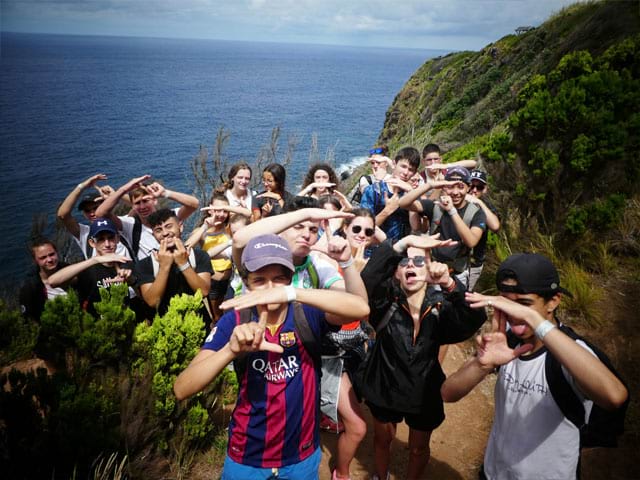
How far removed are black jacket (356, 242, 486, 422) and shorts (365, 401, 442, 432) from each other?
0.04m

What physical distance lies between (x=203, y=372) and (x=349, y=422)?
6.10 ft

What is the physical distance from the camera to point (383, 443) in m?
3.68

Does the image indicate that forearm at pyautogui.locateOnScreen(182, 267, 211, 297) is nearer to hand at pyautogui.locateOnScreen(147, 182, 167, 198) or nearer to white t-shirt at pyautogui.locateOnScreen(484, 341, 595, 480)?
hand at pyautogui.locateOnScreen(147, 182, 167, 198)

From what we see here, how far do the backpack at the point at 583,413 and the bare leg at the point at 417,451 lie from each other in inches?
55.7

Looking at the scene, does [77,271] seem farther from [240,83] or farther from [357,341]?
[240,83]

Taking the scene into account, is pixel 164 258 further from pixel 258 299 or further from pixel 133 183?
pixel 258 299

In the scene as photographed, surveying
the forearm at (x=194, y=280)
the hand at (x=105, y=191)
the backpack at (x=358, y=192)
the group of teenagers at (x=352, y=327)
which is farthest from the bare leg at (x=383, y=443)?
the hand at (x=105, y=191)

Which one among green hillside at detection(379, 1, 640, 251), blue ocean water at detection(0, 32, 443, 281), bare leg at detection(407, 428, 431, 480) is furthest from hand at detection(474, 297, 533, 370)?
blue ocean water at detection(0, 32, 443, 281)

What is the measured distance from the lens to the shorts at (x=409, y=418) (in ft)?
10.5

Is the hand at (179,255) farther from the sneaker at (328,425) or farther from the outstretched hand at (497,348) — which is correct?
the outstretched hand at (497,348)

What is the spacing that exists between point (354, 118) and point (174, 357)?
63546 mm

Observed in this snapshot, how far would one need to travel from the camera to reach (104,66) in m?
126

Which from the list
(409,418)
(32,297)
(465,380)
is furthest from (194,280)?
(465,380)

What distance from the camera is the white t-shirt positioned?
7.48ft
